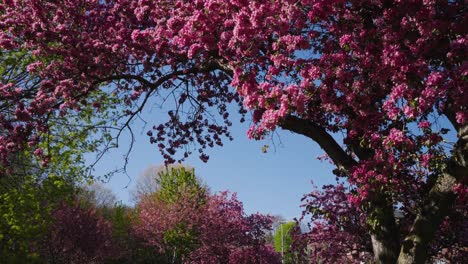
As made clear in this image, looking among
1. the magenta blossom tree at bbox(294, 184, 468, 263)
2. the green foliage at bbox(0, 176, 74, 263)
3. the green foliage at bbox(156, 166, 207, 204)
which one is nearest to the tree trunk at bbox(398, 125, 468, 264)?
the magenta blossom tree at bbox(294, 184, 468, 263)

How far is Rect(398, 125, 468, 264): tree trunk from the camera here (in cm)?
823

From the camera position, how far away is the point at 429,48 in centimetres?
783

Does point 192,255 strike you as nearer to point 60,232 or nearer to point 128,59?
point 60,232

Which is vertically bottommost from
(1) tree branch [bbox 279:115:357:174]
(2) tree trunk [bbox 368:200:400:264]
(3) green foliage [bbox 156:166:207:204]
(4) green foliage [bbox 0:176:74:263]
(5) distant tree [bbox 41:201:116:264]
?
(2) tree trunk [bbox 368:200:400:264]

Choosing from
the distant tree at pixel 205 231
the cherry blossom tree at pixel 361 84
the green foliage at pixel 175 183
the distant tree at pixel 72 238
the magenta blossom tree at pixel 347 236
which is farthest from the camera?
the green foliage at pixel 175 183

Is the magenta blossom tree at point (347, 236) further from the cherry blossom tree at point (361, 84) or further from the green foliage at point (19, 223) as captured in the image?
the green foliage at point (19, 223)

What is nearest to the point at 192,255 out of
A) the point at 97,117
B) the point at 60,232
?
the point at 60,232

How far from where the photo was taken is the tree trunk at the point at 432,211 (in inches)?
324

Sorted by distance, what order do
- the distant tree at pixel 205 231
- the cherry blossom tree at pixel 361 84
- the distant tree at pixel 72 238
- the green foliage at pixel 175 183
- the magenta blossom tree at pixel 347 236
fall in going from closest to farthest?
the cherry blossom tree at pixel 361 84, the magenta blossom tree at pixel 347 236, the distant tree at pixel 72 238, the distant tree at pixel 205 231, the green foliage at pixel 175 183

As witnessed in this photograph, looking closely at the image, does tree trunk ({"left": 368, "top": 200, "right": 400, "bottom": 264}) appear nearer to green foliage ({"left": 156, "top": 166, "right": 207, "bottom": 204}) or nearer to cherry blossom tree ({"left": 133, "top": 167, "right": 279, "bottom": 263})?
cherry blossom tree ({"left": 133, "top": 167, "right": 279, "bottom": 263})

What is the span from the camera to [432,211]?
8.44 metres

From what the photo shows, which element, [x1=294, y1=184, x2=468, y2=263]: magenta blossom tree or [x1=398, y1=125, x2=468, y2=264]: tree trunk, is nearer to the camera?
[x1=398, y1=125, x2=468, y2=264]: tree trunk

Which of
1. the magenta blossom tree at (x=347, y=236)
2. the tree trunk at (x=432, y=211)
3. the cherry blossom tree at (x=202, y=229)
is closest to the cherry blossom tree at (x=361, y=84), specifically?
the tree trunk at (x=432, y=211)

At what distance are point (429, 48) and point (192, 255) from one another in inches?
781
